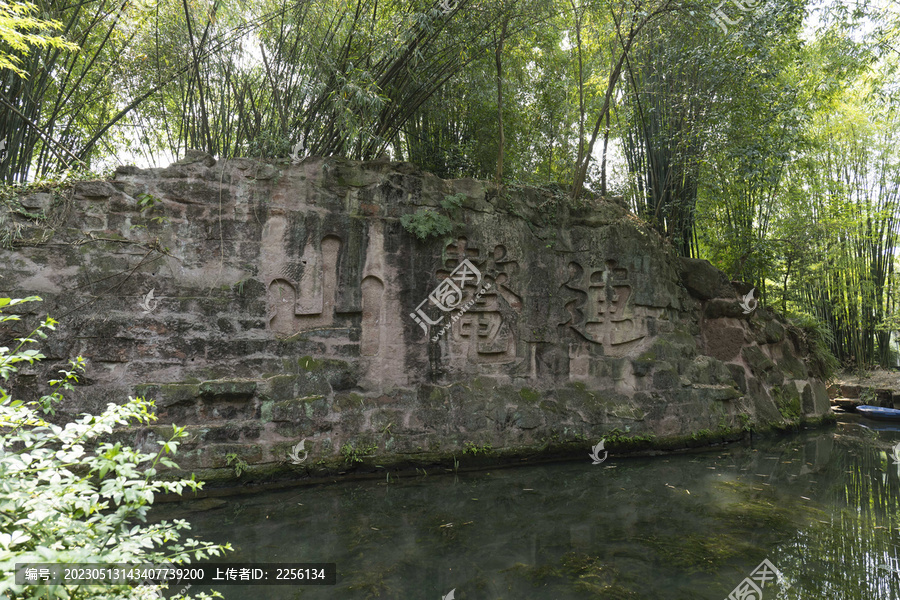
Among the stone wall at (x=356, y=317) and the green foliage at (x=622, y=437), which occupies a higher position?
the stone wall at (x=356, y=317)

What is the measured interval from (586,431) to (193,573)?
4401mm

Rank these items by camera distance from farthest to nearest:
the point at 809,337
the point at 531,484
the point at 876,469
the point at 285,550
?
1. the point at 809,337
2. the point at 876,469
3. the point at 531,484
4. the point at 285,550

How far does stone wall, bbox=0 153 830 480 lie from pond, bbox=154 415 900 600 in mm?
641

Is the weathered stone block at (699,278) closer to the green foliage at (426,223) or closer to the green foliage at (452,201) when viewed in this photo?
the green foliage at (452,201)

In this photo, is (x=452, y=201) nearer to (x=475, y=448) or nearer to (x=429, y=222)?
(x=429, y=222)

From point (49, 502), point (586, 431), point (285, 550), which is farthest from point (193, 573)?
point (586, 431)

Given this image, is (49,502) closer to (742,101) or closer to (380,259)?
(380,259)

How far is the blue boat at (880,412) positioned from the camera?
919 cm

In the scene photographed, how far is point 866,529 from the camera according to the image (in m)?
3.62

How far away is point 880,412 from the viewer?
9.32m

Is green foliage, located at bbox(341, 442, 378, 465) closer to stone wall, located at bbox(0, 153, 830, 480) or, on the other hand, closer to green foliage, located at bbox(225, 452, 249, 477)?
stone wall, located at bbox(0, 153, 830, 480)

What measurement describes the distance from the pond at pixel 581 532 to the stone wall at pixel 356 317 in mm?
641

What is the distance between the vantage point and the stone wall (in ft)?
14.8

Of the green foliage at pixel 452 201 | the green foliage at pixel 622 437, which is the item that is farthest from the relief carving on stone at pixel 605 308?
the green foliage at pixel 452 201
